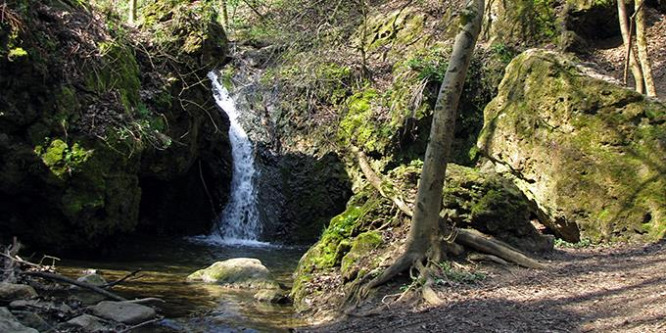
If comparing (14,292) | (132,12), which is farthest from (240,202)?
(14,292)

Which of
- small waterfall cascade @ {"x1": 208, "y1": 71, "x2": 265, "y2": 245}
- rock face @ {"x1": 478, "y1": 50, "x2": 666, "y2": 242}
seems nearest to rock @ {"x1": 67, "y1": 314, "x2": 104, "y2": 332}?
rock face @ {"x1": 478, "y1": 50, "x2": 666, "y2": 242}

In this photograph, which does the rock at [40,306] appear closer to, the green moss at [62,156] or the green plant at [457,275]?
the green moss at [62,156]

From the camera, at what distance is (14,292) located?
6398 mm

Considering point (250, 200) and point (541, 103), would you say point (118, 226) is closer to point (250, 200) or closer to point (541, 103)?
point (250, 200)

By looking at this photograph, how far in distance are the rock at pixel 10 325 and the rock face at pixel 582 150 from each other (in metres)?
8.19

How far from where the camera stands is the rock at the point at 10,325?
200 inches

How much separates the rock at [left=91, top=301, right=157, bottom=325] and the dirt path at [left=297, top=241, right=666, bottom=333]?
2.00 metres

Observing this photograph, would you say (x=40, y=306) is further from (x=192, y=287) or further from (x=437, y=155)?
(x=437, y=155)

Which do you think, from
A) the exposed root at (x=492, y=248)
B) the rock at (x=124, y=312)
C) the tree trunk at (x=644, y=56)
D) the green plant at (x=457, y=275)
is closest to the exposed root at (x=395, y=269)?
the green plant at (x=457, y=275)

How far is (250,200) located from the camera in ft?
55.8

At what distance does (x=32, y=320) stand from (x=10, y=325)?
0.64m

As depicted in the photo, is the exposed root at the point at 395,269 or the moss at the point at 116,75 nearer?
the exposed root at the point at 395,269

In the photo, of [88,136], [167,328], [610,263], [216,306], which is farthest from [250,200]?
[610,263]

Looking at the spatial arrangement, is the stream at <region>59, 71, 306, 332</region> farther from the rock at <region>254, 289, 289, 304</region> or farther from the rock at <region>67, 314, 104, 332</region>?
the rock at <region>67, 314, 104, 332</region>
